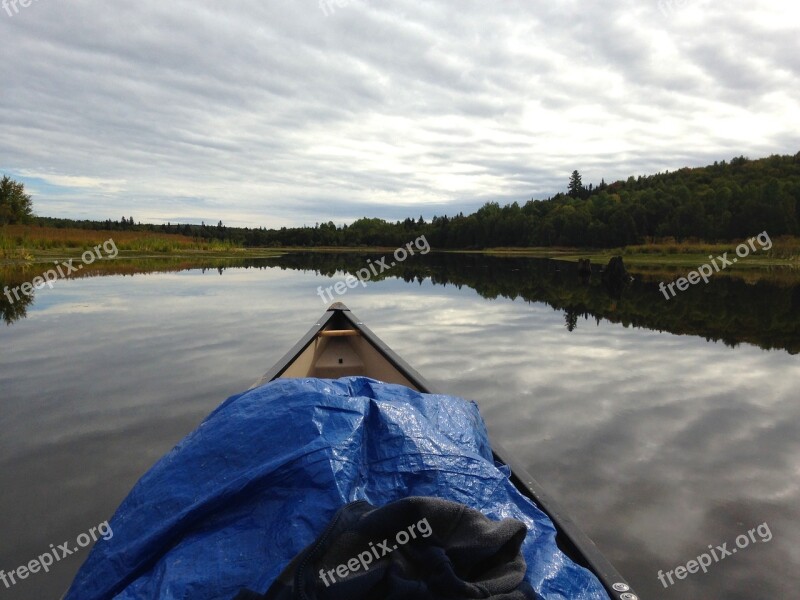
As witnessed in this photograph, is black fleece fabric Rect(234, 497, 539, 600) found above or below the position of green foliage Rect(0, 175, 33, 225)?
below

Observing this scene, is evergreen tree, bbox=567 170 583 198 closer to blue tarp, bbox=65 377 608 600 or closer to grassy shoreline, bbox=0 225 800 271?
grassy shoreline, bbox=0 225 800 271

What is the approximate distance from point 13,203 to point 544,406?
5670 centimetres

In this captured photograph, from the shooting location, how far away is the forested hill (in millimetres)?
58594

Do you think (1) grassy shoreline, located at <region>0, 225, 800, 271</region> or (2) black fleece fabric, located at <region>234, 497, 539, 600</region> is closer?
(2) black fleece fabric, located at <region>234, 497, 539, 600</region>

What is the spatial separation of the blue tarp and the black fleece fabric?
0.52ft

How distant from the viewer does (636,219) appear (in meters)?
70.2

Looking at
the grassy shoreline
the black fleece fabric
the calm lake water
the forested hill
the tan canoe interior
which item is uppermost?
the forested hill

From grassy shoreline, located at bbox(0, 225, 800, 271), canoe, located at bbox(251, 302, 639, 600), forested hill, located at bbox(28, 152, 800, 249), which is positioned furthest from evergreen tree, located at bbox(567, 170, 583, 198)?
canoe, located at bbox(251, 302, 639, 600)

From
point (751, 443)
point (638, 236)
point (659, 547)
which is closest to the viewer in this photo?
point (659, 547)

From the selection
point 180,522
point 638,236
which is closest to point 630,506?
point 180,522

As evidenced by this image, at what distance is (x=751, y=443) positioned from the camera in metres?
5.34

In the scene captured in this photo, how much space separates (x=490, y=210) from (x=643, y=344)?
122 meters

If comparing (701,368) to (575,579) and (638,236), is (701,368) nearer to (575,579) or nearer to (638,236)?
(575,579)

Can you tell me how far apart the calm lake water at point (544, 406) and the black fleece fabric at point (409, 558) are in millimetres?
1975
